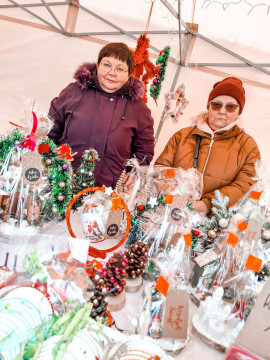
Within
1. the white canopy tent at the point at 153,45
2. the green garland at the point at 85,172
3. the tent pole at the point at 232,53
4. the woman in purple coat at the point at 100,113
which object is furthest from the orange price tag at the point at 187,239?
the tent pole at the point at 232,53

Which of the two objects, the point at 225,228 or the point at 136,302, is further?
the point at 225,228

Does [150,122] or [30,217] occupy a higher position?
[150,122]

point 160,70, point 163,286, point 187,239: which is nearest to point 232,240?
point 187,239

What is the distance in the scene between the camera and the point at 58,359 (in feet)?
2.14

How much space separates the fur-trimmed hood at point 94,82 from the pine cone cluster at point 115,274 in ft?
4.38

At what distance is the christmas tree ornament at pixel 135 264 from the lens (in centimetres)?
130

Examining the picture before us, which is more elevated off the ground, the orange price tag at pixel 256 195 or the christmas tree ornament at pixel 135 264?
the orange price tag at pixel 256 195

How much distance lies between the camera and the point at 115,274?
1.16m

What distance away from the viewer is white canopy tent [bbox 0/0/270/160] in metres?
3.22

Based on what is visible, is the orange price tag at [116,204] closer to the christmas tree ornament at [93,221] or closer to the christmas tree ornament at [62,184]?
the christmas tree ornament at [93,221]

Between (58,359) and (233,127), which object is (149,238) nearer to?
(58,359)

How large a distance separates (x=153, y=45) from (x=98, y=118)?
6.62 ft

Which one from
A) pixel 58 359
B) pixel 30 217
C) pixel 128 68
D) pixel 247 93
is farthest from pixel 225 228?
pixel 247 93

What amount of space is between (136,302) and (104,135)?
1.22 m
